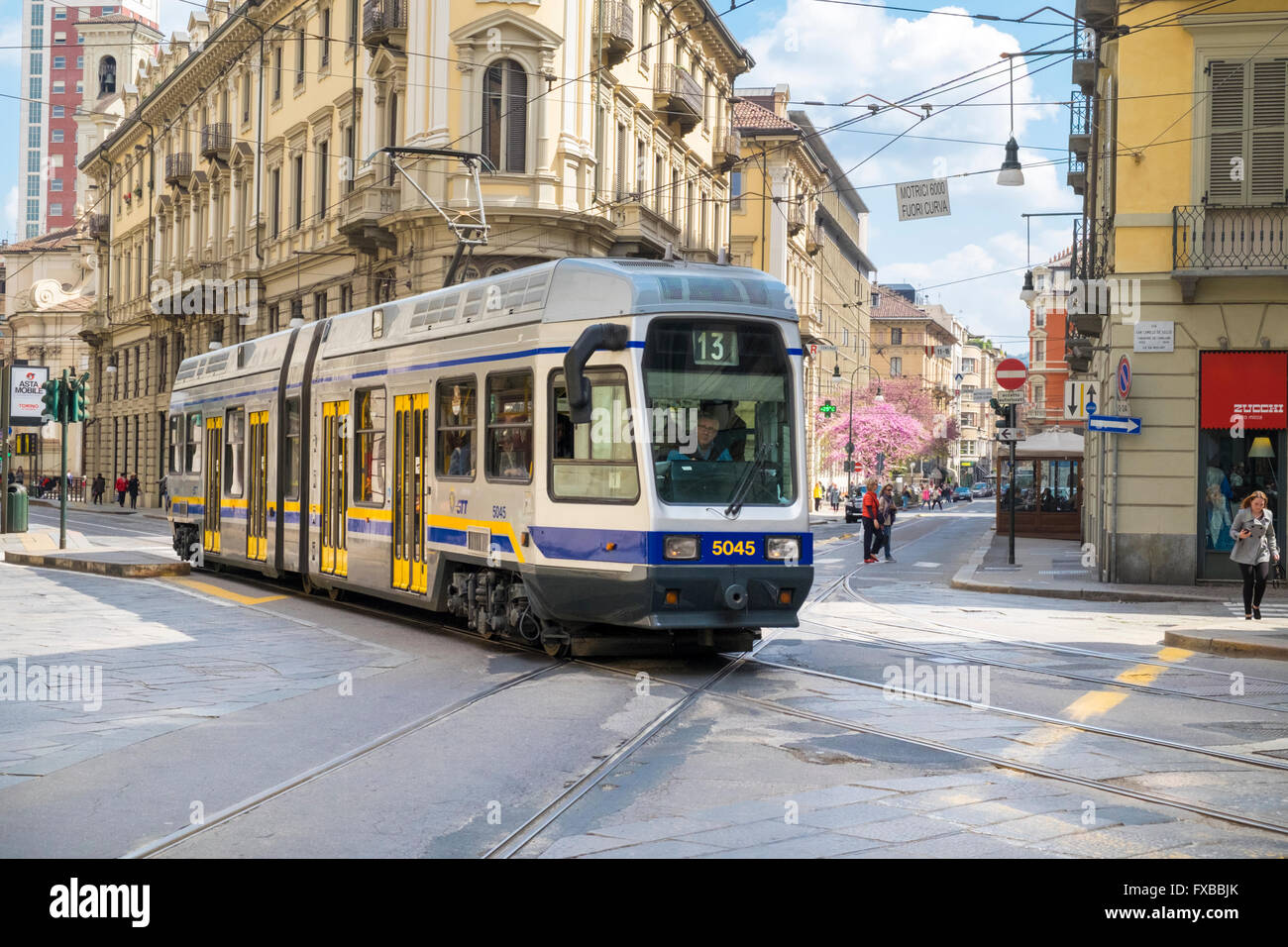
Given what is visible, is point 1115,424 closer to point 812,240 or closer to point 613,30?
point 613,30

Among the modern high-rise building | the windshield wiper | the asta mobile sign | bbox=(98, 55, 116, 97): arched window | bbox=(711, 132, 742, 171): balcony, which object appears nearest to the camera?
the windshield wiper

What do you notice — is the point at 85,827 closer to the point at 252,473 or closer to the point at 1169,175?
the point at 252,473

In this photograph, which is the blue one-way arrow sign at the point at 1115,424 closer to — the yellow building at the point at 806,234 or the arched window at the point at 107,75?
the yellow building at the point at 806,234

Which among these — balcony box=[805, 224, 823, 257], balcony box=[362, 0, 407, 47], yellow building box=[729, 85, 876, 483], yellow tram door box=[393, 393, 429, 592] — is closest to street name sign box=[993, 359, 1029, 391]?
yellow tram door box=[393, 393, 429, 592]

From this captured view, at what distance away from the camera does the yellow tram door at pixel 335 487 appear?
15469 mm

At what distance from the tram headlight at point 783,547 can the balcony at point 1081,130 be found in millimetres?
22698

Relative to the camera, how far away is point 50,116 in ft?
418

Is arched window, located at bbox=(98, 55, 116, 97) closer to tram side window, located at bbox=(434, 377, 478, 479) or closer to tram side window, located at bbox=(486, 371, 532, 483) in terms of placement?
tram side window, located at bbox=(434, 377, 478, 479)

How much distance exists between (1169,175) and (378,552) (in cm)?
1422

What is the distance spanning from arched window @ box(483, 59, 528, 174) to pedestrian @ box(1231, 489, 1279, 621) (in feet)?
62.4

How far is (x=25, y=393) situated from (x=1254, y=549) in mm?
28398

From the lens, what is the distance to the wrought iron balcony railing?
21.2 meters
